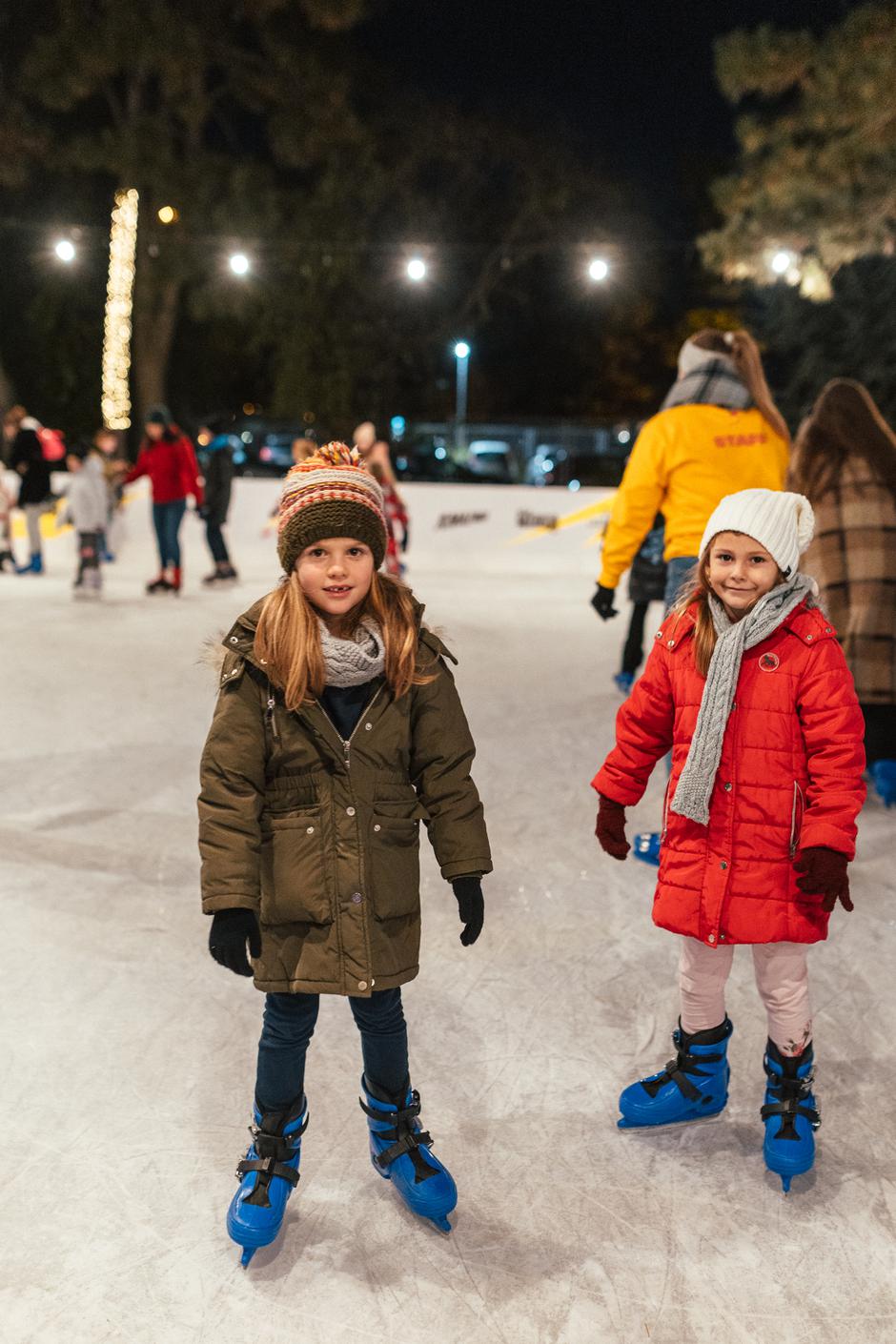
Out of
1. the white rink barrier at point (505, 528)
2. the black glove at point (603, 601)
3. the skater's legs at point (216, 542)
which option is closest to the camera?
the black glove at point (603, 601)

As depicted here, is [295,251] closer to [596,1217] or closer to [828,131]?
[828,131]

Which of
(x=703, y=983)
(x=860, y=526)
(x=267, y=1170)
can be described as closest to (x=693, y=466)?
(x=860, y=526)

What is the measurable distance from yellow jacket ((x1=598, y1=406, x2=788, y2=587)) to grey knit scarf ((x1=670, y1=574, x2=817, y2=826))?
1.61 metres

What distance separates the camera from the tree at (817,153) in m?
10.6

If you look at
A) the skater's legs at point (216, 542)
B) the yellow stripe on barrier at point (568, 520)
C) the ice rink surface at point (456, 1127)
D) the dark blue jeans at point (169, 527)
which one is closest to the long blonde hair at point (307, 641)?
the ice rink surface at point (456, 1127)

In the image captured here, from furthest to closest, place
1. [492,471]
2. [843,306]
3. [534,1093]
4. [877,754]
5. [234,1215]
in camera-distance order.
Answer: [843,306] → [492,471] → [877,754] → [534,1093] → [234,1215]

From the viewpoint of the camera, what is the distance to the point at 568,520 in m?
12.7

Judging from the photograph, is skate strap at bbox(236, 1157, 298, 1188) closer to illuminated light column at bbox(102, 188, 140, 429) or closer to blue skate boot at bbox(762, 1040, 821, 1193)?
blue skate boot at bbox(762, 1040, 821, 1193)

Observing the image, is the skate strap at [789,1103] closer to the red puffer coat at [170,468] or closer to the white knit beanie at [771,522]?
the white knit beanie at [771,522]

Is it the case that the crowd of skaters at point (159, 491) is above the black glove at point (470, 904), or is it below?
above

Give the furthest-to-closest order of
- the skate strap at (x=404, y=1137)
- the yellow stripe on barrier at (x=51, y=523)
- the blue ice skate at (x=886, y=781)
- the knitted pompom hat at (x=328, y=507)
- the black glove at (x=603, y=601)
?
Result: the yellow stripe on barrier at (x=51, y=523)
the blue ice skate at (x=886, y=781)
the black glove at (x=603, y=601)
the skate strap at (x=404, y=1137)
the knitted pompom hat at (x=328, y=507)

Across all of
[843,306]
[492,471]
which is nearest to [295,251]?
[492,471]

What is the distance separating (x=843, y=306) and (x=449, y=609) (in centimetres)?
1821

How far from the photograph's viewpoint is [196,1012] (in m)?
2.88
